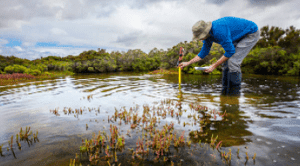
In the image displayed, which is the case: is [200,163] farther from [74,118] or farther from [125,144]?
[74,118]

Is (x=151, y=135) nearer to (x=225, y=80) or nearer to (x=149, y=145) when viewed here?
(x=149, y=145)

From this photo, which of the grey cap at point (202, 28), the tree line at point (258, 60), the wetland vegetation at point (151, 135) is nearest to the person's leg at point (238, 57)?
the wetland vegetation at point (151, 135)

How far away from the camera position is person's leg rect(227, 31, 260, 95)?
20.3 ft

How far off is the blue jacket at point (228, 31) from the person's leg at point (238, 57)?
0.22m

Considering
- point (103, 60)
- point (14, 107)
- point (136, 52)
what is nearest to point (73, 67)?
point (103, 60)

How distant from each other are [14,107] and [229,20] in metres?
8.62

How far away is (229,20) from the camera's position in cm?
552

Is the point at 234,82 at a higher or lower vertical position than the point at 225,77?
lower

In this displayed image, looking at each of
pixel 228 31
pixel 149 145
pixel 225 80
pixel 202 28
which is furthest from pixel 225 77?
pixel 149 145

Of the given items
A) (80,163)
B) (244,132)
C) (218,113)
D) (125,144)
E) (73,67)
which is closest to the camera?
(80,163)

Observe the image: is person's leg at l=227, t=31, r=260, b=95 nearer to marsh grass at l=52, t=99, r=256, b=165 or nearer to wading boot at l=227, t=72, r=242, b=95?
wading boot at l=227, t=72, r=242, b=95

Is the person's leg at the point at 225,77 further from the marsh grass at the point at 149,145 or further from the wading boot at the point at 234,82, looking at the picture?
the marsh grass at the point at 149,145

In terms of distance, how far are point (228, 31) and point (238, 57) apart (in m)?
1.64

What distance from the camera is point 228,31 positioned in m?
5.24
